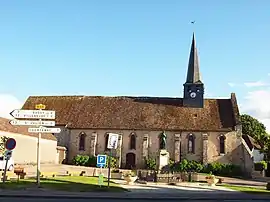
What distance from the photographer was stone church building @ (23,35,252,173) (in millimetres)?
46906

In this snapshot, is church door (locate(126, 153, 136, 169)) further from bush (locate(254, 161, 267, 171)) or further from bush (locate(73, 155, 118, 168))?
bush (locate(254, 161, 267, 171))

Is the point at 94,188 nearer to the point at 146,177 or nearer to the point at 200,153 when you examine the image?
the point at 146,177

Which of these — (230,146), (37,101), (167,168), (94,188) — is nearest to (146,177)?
(167,168)

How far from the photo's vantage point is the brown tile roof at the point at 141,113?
4794cm

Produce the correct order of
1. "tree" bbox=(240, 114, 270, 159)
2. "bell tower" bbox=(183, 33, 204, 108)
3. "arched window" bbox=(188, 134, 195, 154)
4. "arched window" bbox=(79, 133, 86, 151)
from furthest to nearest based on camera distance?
"tree" bbox=(240, 114, 270, 159) → "bell tower" bbox=(183, 33, 204, 108) → "arched window" bbox=(79, 133, 86, 151) → "arched window" bbox=(188, 134, 195, 154)

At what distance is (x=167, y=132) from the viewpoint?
4762cm

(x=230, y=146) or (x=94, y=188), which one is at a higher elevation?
(x=230, y=146)

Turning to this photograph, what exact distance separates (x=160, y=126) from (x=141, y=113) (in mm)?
3393

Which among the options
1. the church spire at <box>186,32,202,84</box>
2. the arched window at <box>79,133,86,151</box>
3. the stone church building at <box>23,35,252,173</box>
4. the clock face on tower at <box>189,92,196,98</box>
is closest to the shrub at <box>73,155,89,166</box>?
the stone church building at <box>23,35,252,173</box>

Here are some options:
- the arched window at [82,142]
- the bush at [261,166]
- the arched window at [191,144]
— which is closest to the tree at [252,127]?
the bush at [261,166]

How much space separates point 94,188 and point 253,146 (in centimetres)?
4162

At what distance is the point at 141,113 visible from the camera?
49.8 meters

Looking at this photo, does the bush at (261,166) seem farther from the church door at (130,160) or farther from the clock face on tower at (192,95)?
the church door at (130,160)

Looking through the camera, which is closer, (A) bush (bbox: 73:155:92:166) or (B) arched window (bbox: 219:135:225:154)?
(B) arched window (bbox: 219:135:225:154)
